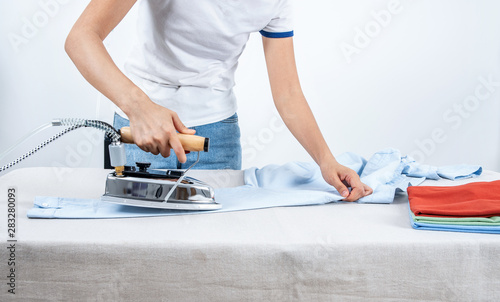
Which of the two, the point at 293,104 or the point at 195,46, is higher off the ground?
the point at 195,46

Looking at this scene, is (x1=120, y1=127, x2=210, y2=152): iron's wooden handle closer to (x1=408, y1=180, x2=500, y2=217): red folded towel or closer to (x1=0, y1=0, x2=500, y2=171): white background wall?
(x1=408, y1=180, x2=500, y2=217): red folded towel

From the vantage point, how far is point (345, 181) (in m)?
1.39

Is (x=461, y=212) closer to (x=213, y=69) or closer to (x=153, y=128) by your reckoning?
(x=153, y=128)

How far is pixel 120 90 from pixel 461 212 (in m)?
0.77

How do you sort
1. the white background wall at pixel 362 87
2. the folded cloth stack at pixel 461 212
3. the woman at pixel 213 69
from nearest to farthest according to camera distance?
1. the folded cloth stack at pixel 461 212
2. the woman at pixel 213 69
3. the white background wall at pixel 362 87

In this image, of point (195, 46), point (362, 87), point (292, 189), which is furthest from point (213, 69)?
point (362, 87)

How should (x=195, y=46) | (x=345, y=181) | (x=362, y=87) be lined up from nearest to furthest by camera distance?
(x=345, y=181)
(x=195, y=46)
(x=362, y=87)

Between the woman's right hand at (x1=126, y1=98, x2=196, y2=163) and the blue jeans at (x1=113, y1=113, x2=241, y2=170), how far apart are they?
1.61 feet

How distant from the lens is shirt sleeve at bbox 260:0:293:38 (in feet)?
5.42

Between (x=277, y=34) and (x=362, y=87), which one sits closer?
(x=277, y=34)

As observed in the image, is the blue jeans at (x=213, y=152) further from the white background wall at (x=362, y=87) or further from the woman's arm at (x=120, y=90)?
the white background wall at (x=362, y=87)

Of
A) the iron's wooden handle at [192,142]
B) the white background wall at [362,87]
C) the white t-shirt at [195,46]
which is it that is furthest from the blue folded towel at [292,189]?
the white background wall at [362,87]

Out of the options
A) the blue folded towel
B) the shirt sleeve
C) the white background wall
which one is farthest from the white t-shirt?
the white background wall

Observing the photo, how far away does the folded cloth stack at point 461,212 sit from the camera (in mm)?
1008
